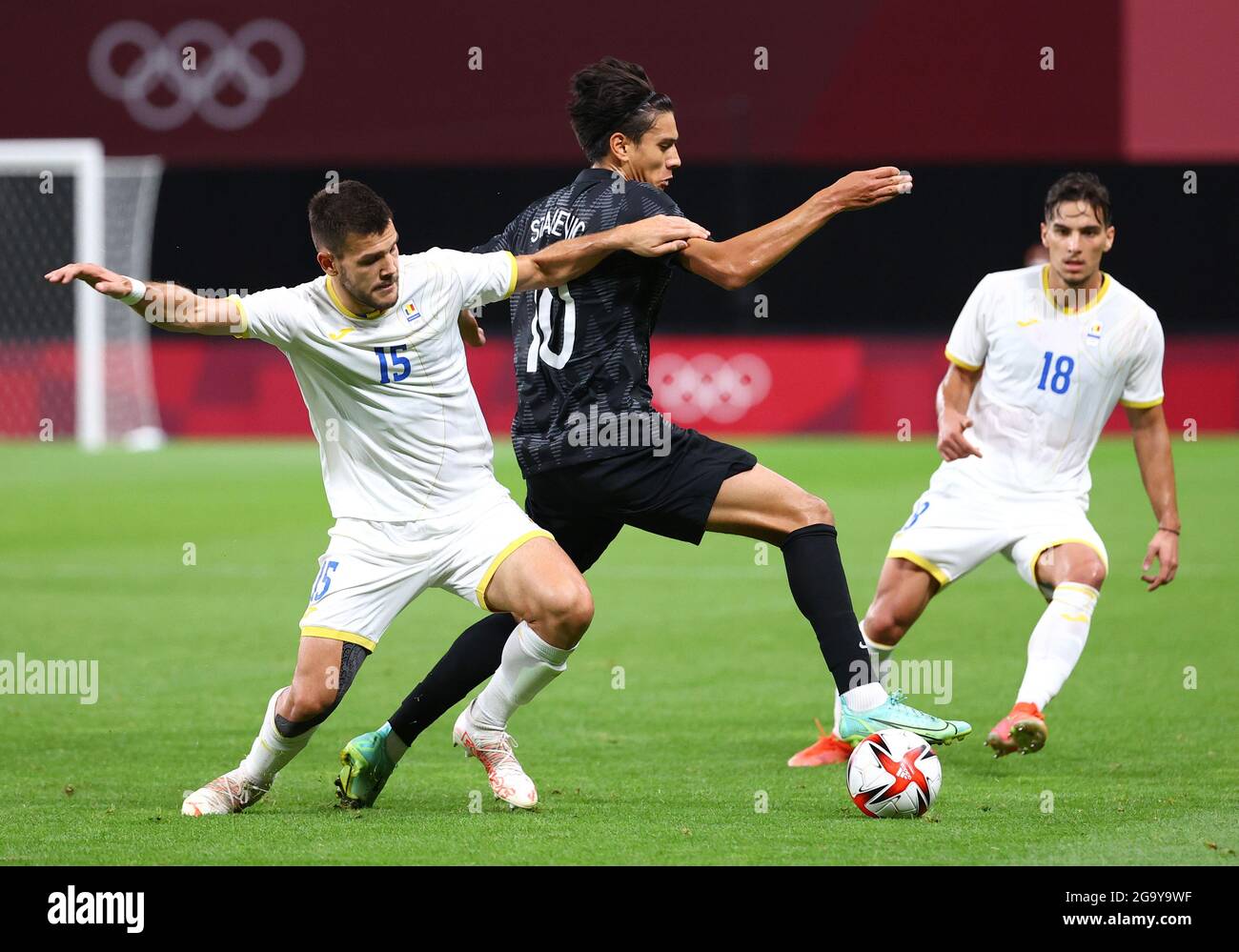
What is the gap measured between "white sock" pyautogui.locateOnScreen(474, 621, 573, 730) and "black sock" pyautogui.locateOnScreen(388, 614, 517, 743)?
0.20 feet

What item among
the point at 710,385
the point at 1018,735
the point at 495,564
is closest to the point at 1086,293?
the point at 1018,735

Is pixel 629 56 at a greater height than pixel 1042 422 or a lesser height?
greater

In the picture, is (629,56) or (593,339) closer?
(593,339)

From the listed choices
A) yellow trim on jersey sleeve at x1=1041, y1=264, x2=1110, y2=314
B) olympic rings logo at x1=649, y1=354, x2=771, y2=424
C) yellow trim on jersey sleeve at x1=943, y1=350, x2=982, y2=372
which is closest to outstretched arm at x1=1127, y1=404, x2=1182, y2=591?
yellow trim on jersey sleeve at x1=1041, y1=264, x2=1110, y2=314

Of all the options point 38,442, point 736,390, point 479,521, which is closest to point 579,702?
point 479,521

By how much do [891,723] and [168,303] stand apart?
240 centimetres

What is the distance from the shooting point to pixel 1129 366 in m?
6.55

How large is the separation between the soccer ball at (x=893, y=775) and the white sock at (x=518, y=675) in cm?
96

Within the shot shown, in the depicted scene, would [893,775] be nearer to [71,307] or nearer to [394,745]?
[394,745]

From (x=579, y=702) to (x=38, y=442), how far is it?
1611 centimetres

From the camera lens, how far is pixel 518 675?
5.64 metres

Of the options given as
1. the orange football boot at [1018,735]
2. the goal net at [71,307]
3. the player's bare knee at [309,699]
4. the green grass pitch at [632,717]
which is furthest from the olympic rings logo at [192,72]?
the orange football boot at [1018,735]

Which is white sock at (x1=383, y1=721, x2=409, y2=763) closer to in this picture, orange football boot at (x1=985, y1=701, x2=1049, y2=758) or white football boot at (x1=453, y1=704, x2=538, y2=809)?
white football boot at (x1=453, y1=704, x2=538, y2=809)

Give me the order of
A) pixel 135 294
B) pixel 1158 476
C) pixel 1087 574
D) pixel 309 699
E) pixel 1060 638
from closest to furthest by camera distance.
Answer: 1. pixel 135 294
2. pixel 309 699
3. pixel 1060 638
4. pixel 1087 574
5. pixel 1158 476
